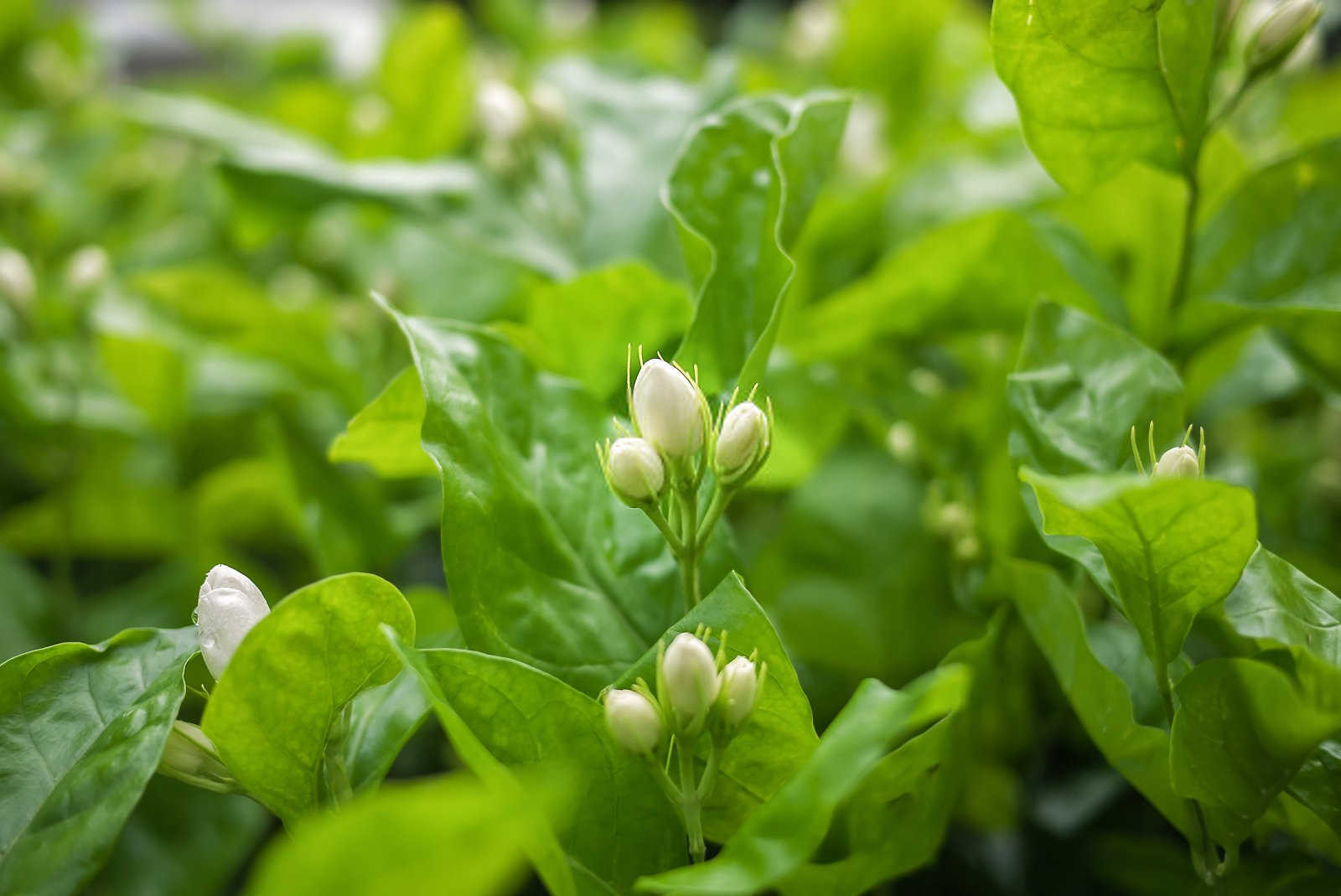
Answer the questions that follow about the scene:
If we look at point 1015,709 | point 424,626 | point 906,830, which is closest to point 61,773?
point 424,626

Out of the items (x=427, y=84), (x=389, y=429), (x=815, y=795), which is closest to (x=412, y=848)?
(x=815, y=795)

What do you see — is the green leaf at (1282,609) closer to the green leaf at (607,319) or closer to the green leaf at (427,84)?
the green leaf at (607,319)

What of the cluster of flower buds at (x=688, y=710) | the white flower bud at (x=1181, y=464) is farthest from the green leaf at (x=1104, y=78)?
the cluster of flower buds at (x=688, y=710)

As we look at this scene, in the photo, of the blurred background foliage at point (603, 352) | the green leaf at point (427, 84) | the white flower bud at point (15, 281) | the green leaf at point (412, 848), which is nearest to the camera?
the green leaf at point (412, 848)

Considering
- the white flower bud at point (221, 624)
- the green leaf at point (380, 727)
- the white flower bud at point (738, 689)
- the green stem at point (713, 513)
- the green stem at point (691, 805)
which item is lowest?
the green leaf at point (380, 727)

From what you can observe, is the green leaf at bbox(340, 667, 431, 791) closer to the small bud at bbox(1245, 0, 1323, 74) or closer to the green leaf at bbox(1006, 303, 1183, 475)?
the green leaf at bbox(1006, 303, 1183, 475)

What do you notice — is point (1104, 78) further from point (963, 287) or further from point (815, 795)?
point (815, 795)
